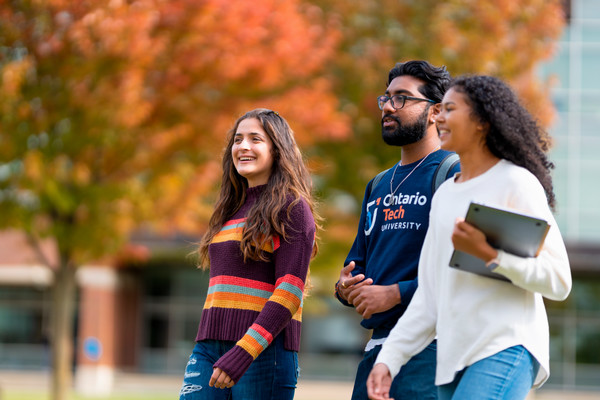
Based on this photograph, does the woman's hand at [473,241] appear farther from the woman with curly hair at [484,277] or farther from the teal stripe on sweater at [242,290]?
the teal stripe on sweater at [242,290]

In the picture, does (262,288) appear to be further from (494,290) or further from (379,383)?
(494,290)

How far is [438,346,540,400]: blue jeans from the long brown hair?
1260 millimetres

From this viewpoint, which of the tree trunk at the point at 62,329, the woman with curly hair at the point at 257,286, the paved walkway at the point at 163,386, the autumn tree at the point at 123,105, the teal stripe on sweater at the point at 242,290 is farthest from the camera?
the paved walkway at the point at 163,386

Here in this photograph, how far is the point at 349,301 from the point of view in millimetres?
3791

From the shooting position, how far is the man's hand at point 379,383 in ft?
10.2

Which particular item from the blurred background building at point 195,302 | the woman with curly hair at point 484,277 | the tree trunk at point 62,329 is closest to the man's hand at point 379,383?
the woman with curly hair at point 484,277

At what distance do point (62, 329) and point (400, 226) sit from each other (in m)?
9.21

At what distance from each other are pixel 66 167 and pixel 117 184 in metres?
0.69

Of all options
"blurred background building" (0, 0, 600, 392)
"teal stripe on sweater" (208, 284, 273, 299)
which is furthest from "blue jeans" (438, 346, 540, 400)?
"blurred background building" (0, 0, 600, 392)

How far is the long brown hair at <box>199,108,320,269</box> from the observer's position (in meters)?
3.92

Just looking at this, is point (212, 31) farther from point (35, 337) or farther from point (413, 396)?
point (35, 337)

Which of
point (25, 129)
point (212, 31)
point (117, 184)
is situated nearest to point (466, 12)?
point (212, 31)

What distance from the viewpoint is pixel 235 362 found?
366cm

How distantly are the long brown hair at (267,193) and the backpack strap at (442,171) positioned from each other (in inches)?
26.8
